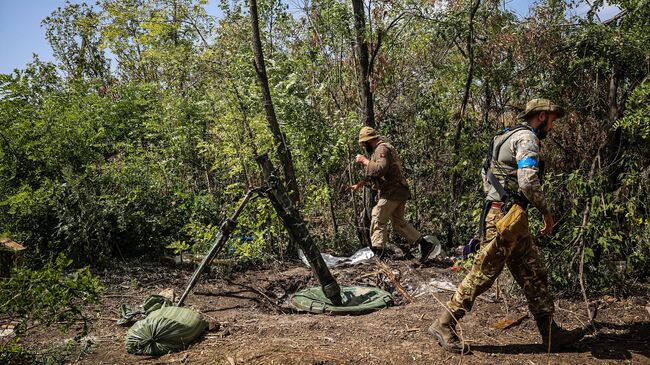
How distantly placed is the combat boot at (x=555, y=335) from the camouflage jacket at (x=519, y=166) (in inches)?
34.5

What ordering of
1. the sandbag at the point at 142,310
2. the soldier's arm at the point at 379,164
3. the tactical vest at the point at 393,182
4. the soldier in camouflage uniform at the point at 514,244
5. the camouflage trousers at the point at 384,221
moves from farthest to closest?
the camouflage trousers at the point at 384,221, the tactical vest at the point at 393,182, the soldier's arm at the point at 379,164, the sandbag at the point at 142,310, the soldier in camouflage uniform at the point at 514,244

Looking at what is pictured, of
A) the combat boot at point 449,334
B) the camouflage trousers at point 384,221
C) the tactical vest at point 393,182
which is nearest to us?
the combat boot at point 449,334

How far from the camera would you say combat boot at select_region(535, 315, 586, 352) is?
398 centimetres

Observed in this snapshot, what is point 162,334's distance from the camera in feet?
13.6

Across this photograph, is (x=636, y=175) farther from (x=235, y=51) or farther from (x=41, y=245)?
(x=41, y=245)

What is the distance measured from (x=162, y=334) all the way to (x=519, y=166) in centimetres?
304

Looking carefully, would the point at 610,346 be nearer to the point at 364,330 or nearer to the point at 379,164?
the point at 364,330

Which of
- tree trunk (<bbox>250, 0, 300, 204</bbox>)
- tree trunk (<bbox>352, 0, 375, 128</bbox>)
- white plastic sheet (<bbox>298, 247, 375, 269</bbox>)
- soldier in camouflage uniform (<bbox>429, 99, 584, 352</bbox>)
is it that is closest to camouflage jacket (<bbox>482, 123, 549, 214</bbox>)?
soldier in camouflage uniform (<bbox>429, 99, 584, 352</bbox>)

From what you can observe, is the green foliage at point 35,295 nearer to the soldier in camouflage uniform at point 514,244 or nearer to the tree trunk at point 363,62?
the soldier in camouflage uniform at point 514,244

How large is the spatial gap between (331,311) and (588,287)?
8.51ft

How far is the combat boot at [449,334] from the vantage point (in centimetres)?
402

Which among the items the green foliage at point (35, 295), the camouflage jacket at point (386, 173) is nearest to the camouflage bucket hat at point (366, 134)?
the camouflage jacket at point (386, 173)

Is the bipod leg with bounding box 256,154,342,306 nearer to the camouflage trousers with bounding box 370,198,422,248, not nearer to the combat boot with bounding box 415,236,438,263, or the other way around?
the camouflage trousers with bounding box 370,198,422,248

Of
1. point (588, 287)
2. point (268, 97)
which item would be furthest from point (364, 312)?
point (268, 97)
